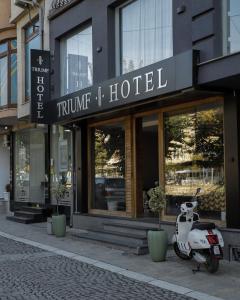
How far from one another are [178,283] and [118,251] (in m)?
3.09

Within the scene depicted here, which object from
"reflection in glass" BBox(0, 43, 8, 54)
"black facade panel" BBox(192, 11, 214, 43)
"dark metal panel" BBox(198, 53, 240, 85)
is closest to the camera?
"dark metal panel" BBox(198, 53, 240, 85)

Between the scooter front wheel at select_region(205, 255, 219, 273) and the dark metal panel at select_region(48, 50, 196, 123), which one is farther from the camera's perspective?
the dark metal panel at select_region(48, 50, 196, 123)

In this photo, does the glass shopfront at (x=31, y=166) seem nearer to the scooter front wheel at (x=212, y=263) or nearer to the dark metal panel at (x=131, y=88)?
the dark metal panel at (x=131, y=88)

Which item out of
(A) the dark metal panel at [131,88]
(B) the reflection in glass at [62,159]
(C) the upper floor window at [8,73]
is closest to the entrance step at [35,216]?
(B) the reflection in glass at [62,159]

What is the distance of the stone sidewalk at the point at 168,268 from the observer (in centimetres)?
748

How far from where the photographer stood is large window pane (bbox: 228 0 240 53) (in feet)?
30.0

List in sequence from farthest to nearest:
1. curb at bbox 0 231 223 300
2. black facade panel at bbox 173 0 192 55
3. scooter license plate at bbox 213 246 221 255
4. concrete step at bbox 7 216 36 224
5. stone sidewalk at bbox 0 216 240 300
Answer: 1. concrete step at bbox 7 216 36 224
2. black facade panel at bbox 173 0 192 55
3. scooter license plate at bbox 213 246 221 255
4. stone sidewalk at bbox 0 216 240 300
5. curb at bbox 0 231 223 300

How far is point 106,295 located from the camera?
718 cm

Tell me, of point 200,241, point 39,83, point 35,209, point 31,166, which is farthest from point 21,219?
point 200,241

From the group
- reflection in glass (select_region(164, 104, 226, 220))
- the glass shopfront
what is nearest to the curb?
reflection in glass (select_region(164, 104, 226, 220))

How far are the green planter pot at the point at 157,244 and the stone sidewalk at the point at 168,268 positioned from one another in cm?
14

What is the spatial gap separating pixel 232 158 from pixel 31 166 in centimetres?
1149

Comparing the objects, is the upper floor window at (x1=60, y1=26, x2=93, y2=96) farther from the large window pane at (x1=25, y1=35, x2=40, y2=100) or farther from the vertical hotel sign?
the large window pane at (x1=25, y1=35, x2=40, y2=100)

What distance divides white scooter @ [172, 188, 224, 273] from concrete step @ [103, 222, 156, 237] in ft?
5.90
